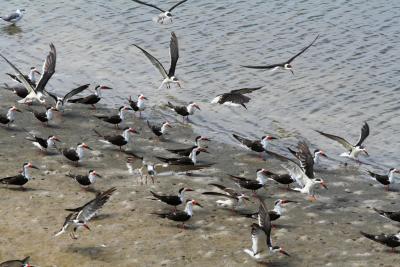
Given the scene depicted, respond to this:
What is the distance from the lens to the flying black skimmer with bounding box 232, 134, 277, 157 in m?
22.1

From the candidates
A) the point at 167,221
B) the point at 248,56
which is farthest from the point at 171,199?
the point at 248,56

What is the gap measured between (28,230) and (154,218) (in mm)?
2765

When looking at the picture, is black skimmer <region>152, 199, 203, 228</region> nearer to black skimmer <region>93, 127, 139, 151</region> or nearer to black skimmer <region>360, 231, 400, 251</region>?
black skimmer <region>360, 231, 400, 251</region>

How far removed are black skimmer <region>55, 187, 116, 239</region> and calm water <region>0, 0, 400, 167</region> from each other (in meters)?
8.63

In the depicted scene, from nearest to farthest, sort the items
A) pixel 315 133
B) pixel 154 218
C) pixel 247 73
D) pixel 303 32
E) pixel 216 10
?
pixel 154 218, pixel 315 133, pixel 247 73, pixel 303 32, pixel 216 10

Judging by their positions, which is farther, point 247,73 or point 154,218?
point 247,73

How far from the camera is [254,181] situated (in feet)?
63.5

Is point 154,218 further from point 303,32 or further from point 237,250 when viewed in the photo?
point 303,32

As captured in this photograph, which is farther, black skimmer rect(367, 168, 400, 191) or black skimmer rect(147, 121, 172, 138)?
black skimmer rect(147, 121, 172, 138)

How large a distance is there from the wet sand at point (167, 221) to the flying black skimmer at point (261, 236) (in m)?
0.20

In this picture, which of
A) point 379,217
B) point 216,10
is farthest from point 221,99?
point 216,10

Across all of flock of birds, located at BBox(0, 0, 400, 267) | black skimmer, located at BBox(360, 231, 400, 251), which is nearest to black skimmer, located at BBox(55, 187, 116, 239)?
flock of birds, located at BBox(0, 0, 400, 267)

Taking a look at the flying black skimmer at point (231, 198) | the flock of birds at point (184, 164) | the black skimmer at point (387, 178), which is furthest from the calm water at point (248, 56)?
the flying black skimmer at point (231, 198)

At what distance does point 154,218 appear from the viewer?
17422 mm
